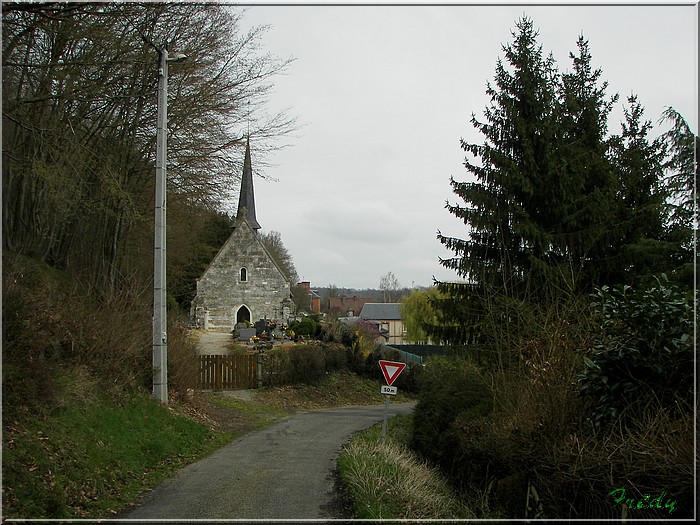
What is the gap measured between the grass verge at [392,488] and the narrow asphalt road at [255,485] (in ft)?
1.24

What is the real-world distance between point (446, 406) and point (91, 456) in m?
6.89

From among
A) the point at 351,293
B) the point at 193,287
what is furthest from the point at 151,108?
the point at 351,293

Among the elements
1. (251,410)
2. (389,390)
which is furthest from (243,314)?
(389,390)

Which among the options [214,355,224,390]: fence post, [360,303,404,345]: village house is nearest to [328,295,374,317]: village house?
[360,303,404,345]: village house

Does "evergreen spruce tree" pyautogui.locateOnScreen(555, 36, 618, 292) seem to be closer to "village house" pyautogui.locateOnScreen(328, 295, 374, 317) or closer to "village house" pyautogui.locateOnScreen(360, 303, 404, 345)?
"village house" pyautogui.locateOnScreen(360, 303, 404, 345)

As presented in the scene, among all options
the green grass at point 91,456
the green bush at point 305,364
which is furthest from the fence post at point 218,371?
the green grass at point 91,456

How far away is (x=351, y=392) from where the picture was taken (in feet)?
104

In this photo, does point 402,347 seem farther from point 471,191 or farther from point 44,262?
point 44,262

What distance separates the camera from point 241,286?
45031mm

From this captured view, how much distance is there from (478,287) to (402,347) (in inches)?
1000

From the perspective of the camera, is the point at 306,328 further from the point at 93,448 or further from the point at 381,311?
the point at 381,311

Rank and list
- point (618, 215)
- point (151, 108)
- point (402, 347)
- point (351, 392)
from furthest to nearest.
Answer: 1. point (402, 347)
2. point (351, 392)
3. point (618, 215)
4. point (151, 108)

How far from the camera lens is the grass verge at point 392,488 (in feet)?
29.3

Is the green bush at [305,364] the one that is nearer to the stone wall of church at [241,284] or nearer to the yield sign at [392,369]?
the yield sign at [392,369]
